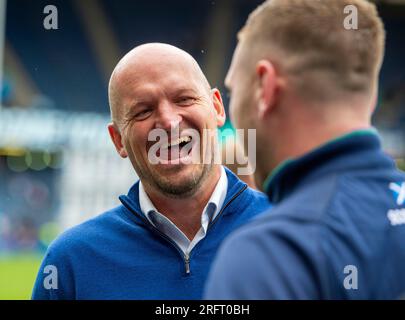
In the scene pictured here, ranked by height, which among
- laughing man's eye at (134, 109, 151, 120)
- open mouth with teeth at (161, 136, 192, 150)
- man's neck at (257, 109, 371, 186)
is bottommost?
open mouth with teeth at (161, 136, 192, 150)

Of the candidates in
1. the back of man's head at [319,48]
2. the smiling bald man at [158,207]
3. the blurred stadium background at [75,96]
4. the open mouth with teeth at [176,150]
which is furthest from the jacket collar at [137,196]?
the blurred stadium background at [75,96]

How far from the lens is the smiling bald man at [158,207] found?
1274mm

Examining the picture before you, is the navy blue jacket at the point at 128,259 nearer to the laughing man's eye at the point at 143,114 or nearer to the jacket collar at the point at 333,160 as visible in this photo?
the laughing man's eye at the point at 143,114

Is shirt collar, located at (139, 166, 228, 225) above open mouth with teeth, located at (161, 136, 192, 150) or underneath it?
underneath

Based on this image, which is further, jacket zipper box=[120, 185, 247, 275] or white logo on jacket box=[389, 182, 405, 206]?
jacket zipper box=[120, 185, 247, 275]

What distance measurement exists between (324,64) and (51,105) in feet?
31.0

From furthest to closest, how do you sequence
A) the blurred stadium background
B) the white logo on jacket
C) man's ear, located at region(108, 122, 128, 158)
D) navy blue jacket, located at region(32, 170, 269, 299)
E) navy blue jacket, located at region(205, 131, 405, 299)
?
the blurred stadium background < man's ear, located at region(108, 122, 128, 158) < navy blue jacket, located at region(32, 170, 269, 299) < the white logo on jacket < navy blue jacket, located at region(205, 131, 405, 299)

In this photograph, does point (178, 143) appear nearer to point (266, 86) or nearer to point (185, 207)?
point (185, 207)

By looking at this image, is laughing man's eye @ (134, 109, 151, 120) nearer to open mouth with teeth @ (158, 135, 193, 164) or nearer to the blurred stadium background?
open mouth with teeth @ (158, 135, 193, 164)

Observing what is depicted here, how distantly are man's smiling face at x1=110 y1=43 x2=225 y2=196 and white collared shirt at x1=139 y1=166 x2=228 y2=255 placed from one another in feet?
0.15

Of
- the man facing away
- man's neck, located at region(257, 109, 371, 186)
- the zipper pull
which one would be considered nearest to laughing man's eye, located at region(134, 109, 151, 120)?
the zipper pull

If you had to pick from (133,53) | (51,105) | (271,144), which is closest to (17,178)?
(51,105)

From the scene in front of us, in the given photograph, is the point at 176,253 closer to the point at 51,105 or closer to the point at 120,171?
the point at 120,171

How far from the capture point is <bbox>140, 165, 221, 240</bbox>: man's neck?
1.39m
